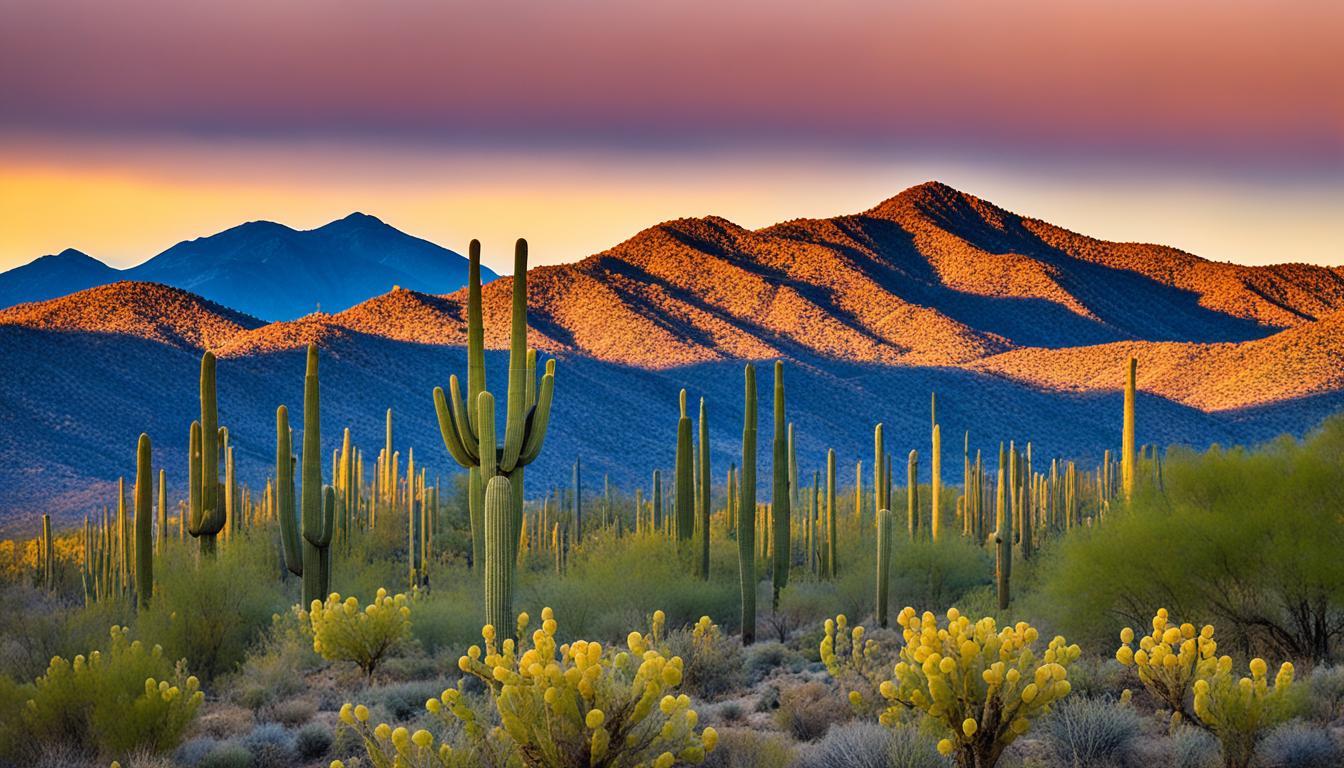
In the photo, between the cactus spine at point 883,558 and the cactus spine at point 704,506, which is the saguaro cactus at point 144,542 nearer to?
the cactus spine at point 704,506

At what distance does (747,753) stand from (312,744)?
5.12 metres

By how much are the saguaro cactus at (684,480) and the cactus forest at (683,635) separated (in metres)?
0.08

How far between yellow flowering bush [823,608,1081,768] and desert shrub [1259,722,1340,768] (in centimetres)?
316

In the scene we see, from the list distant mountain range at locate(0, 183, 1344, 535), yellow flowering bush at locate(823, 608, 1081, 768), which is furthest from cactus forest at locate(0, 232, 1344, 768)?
distant mountain range at locate(0, 183, 1344, 535)

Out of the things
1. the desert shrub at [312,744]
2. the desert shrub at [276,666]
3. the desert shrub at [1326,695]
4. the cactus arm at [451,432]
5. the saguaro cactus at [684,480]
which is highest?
the cactus arm at [451,432]

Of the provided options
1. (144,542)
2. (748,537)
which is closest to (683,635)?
(748,537)

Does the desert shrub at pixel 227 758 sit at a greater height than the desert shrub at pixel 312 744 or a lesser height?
greater

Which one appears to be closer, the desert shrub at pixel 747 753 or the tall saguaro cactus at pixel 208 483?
the desert shrub at pixel 747 753

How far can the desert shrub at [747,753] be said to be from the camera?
11.9 m

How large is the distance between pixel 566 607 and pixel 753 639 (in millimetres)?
Answer: 2929

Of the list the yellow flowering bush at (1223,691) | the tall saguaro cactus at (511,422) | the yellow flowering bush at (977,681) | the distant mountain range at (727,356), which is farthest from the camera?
the distant mountain range at (727,356)

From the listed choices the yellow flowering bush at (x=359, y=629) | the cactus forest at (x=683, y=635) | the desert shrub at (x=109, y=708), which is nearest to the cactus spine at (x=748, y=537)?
the cactus forest at (x=683, y=635)

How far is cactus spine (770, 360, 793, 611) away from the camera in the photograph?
22.5 m

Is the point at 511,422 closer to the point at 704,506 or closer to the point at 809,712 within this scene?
the point at 809,712
